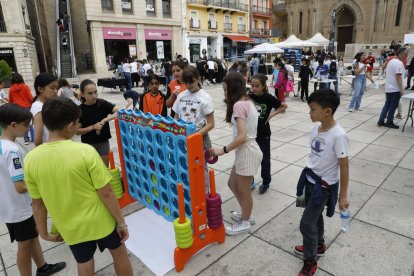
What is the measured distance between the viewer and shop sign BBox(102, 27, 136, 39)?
2655cm

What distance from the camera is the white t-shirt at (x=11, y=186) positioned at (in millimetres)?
2207

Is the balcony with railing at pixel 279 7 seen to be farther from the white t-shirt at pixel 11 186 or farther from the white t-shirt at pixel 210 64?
the white t-shirt at pixel 11 186

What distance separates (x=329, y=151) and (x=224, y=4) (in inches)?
1570

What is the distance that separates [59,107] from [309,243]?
2299 millimetres

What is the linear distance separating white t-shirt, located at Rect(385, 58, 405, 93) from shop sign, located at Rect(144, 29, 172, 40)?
2633cm

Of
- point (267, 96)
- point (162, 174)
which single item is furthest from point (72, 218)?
point (267, 96)

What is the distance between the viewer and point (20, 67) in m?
21.9

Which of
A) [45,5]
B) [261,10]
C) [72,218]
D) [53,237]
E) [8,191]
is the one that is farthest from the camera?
[261,10]

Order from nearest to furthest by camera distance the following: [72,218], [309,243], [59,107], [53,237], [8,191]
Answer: [59,107] < [72,218] < [53,237] < [8,191] < [309,243]

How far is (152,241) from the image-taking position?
10.7ft

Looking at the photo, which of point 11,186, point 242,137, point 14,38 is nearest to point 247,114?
point 242,137

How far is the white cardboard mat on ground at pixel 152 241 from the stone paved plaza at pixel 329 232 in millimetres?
116

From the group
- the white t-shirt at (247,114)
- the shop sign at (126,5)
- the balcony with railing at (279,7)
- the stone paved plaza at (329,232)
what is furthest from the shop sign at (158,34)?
the white t-shirt at (247,114)

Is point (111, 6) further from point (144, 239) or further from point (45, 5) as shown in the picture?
point (144, 239)
